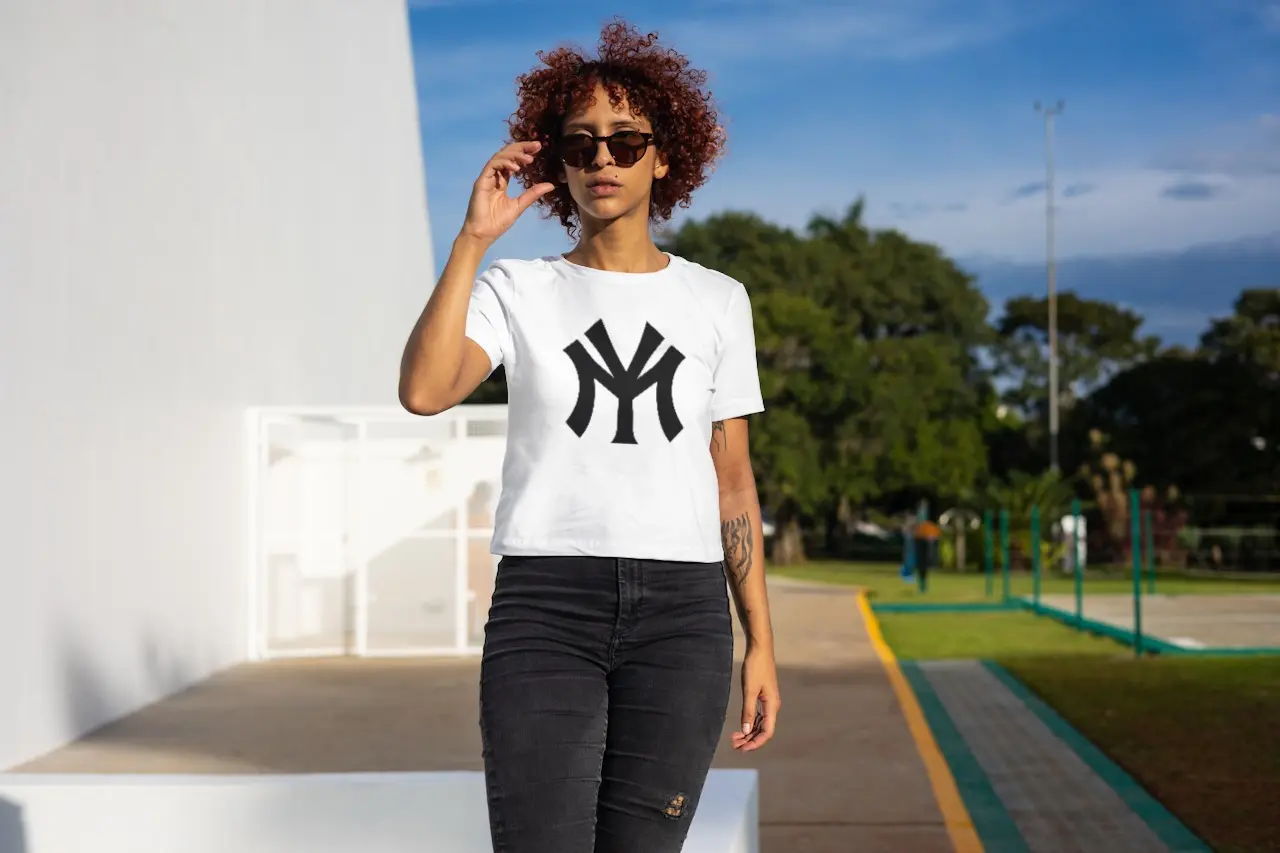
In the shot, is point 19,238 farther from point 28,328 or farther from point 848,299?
point 848,299

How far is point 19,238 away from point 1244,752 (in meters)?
7.00

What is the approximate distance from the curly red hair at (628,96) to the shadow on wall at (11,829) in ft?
7.43

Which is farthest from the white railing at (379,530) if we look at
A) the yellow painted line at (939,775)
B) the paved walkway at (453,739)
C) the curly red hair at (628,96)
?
the curly red hair at (628,96)

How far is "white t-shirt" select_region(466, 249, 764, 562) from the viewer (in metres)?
2.64

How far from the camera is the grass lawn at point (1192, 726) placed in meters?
7.25

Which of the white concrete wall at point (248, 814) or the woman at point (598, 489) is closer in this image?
the woman at point (598, 489)

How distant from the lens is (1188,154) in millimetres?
88062

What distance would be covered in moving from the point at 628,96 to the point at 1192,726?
27.0 ft

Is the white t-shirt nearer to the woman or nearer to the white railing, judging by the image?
the woman

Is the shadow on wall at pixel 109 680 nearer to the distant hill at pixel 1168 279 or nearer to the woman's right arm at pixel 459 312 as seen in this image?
the woman's right arm at pixel 459 312

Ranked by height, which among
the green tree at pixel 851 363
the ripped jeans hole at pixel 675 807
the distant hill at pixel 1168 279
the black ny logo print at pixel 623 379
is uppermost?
the distant hill at pixel 1168 279

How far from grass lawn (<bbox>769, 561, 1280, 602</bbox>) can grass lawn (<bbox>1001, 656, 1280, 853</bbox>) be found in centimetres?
1408

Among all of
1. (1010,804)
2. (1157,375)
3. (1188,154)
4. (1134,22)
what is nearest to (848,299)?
(1157,375)

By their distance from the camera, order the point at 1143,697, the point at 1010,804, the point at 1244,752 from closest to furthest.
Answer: the point at 1010,804, the point at 1244,752, the point at 1143,697
